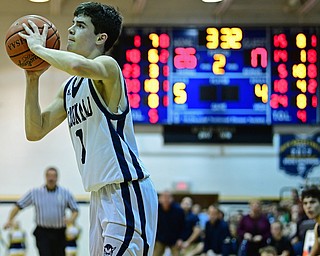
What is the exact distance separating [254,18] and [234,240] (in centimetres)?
512

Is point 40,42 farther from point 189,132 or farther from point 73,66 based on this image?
point 189,132

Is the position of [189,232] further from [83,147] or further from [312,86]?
[83,147]

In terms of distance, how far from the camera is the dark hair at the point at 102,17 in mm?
3586

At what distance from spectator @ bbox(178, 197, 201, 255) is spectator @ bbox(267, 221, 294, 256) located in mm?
2077

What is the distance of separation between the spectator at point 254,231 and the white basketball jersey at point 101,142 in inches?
296

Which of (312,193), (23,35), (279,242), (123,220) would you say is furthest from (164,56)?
(123,220)

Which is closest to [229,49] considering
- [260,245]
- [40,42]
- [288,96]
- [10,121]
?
[288,96]

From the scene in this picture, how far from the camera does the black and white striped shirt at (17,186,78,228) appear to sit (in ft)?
34.1

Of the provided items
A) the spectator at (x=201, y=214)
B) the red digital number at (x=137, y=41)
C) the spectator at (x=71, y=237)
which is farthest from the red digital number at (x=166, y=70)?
the spectator at (x=71, y=237)

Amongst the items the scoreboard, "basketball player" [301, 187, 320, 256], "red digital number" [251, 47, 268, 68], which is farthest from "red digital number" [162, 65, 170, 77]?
"basketball player" [301, 187, 320, 256]

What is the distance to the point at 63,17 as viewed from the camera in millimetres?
14664

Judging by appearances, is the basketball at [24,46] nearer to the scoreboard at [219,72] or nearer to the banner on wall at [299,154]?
the scoreboard at [219,72]

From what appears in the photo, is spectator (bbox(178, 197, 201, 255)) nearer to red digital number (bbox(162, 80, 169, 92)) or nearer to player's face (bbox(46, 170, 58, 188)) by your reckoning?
red digital number (bbox(162, 80, 169, 92))

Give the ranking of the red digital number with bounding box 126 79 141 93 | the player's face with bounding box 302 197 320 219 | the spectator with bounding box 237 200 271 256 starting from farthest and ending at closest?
1. the red digital number with bounding box 126 79 141 93
2. the spectator with bounding box 237 200 271 256
3. the player's face with bounding box 302 197 320 219
